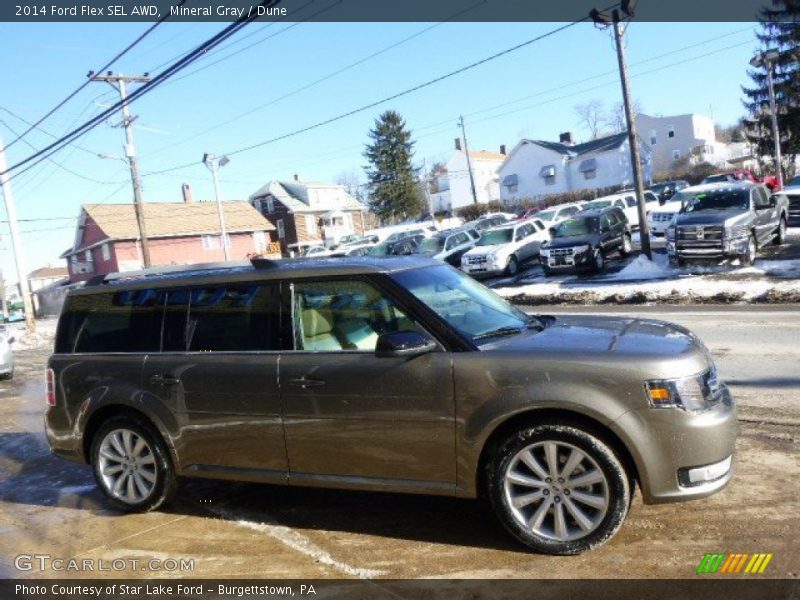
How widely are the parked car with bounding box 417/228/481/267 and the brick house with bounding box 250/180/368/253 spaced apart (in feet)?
115

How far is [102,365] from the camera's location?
5293mm

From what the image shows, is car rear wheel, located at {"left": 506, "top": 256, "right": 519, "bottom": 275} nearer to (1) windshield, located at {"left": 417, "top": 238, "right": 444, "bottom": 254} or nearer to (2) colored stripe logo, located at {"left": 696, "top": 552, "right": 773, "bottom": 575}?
(1) windshield, located at {"left": 417, "top": 238, "right": 444, "bottom": 254}

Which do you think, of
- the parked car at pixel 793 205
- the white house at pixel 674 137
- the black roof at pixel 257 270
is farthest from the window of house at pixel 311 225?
the black roof at pixel 257 270

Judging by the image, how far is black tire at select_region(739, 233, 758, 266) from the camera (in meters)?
17.7

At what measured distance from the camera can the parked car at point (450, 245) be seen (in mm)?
27422

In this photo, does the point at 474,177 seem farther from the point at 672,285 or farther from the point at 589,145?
the point at 672,285

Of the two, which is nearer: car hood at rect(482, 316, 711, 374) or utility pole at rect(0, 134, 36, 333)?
car hood at rect(482, 316, 711, 374)

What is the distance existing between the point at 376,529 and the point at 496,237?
20893 mm

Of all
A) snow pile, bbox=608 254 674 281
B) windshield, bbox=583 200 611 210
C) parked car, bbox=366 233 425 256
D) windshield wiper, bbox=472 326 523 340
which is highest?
windshield, bbox=583 200 611 210

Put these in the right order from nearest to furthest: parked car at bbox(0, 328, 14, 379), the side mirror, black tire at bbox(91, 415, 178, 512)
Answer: the side mirror
black tire at bbox(91, 415, 178, 512)
parked car at bbox(0, 328, 14, 379)

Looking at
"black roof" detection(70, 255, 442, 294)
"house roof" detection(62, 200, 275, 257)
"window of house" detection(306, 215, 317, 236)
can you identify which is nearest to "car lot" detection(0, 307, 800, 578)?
"black roof" detection(70, 255, 442, 294)

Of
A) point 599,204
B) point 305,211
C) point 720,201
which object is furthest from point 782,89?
point 305,211

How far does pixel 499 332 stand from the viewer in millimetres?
4418

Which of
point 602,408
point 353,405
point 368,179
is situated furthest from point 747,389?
point 368,179
